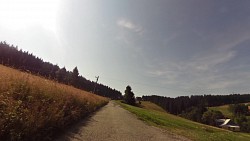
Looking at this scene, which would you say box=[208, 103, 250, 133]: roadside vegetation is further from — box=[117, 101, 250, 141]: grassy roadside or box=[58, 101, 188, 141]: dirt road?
box=[58, 101, 188, 141]: dirt road

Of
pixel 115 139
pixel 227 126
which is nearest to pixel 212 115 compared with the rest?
pixel 227 126

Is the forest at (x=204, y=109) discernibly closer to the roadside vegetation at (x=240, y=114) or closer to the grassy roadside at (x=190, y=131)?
the roadside vegetation at (x=240, y=114)

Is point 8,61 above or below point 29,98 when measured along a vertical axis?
above

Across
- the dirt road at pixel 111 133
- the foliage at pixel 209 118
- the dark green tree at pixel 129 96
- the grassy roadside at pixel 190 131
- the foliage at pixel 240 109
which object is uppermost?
the foliage at pixel 240 109

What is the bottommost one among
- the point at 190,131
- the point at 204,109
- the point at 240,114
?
the point at 190,131

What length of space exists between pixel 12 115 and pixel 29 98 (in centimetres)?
234

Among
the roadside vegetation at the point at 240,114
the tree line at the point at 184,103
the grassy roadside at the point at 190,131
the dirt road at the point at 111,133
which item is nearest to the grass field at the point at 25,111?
the dirt road at the point at 111,133

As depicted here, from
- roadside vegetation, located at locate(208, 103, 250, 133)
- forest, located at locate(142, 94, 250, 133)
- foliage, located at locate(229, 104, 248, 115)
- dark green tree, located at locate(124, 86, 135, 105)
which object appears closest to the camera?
roadside vegetation, located at locate(208, 103, 250, 133)

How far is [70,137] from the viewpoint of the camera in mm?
9297

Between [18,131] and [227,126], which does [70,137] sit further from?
[227,126]

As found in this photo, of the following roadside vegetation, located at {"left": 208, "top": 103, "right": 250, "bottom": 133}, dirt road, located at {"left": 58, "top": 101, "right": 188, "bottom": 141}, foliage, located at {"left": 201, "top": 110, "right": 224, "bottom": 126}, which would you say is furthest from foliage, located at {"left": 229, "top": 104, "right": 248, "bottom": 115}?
dirt road, located at {"left": 58, "top": 101, "right": 188, "bottom": 141}

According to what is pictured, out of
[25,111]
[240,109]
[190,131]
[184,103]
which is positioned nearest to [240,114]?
[240,109]

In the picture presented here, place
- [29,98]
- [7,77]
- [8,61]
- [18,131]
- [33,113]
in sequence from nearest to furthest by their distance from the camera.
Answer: [18,131], [33,113], [29,98], [7,77], [8,61]

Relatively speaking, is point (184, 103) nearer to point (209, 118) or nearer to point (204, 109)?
point (204, 109)
